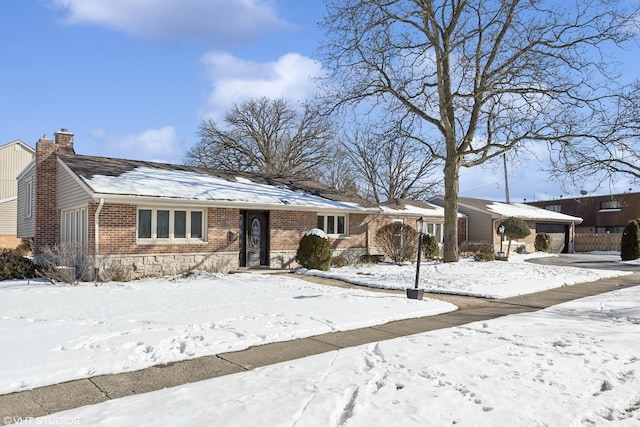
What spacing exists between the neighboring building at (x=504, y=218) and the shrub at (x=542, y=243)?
0.37 metres

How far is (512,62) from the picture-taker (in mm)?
18078

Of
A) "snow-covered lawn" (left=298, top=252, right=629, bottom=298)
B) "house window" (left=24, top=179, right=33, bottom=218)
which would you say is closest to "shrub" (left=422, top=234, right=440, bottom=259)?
"snow-covered lawn" (left=298, top=252, right=629, bottom=298)

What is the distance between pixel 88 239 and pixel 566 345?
12.6 meters

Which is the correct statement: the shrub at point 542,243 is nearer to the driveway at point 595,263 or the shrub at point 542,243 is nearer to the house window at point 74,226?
the driveway at point 595,263

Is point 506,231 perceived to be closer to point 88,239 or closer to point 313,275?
point 313,275

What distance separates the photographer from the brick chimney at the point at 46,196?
16578 mm

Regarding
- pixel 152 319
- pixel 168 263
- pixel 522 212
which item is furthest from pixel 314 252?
pixel 522 212

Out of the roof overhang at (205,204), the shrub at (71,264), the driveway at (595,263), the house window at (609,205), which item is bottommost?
the driveway at (595,263)

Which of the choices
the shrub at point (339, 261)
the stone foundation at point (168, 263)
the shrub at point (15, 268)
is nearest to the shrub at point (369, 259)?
the shrub at point (339, 261)

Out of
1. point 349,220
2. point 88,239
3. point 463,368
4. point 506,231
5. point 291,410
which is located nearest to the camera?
point 291,410

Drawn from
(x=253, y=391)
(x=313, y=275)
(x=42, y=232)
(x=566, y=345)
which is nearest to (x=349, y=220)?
(x=313, y=275)

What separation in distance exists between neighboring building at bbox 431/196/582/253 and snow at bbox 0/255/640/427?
20250mm

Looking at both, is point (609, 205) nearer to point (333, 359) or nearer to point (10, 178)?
point (333, 359)

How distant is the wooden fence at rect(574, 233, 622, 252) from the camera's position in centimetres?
3476
